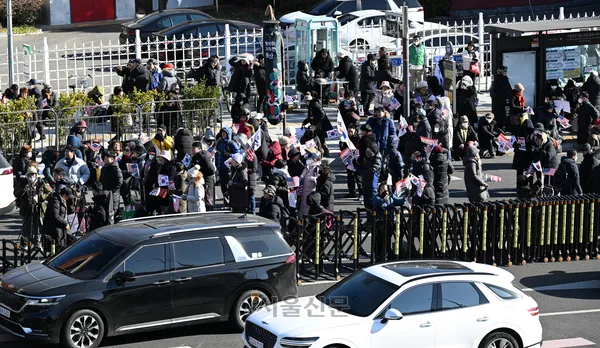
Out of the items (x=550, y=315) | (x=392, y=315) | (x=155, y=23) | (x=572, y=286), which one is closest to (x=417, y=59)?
(x=155, y=23)

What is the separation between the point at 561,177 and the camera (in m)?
20.6

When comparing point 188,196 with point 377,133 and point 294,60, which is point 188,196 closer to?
point 377,133

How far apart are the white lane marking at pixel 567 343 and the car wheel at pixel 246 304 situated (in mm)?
3734

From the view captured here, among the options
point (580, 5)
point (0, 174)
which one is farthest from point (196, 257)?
point (580, 5)

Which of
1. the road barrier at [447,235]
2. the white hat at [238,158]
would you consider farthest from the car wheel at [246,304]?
the white hat at [238,158]

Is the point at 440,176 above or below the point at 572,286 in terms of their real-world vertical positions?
above

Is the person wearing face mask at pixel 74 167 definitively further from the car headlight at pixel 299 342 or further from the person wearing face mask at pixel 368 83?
the person wearing face mask at pixel 368 83

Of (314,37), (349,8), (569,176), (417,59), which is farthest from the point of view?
(349,8)

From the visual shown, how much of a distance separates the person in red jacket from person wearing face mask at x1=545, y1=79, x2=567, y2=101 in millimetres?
7938

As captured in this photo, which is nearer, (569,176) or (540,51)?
(569,176)

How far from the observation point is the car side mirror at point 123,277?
14430mm

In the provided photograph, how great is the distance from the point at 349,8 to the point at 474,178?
18.6 metres

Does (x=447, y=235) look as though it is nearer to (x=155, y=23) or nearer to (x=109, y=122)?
(x=109, y=122)

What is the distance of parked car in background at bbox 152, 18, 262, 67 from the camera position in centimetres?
3175
